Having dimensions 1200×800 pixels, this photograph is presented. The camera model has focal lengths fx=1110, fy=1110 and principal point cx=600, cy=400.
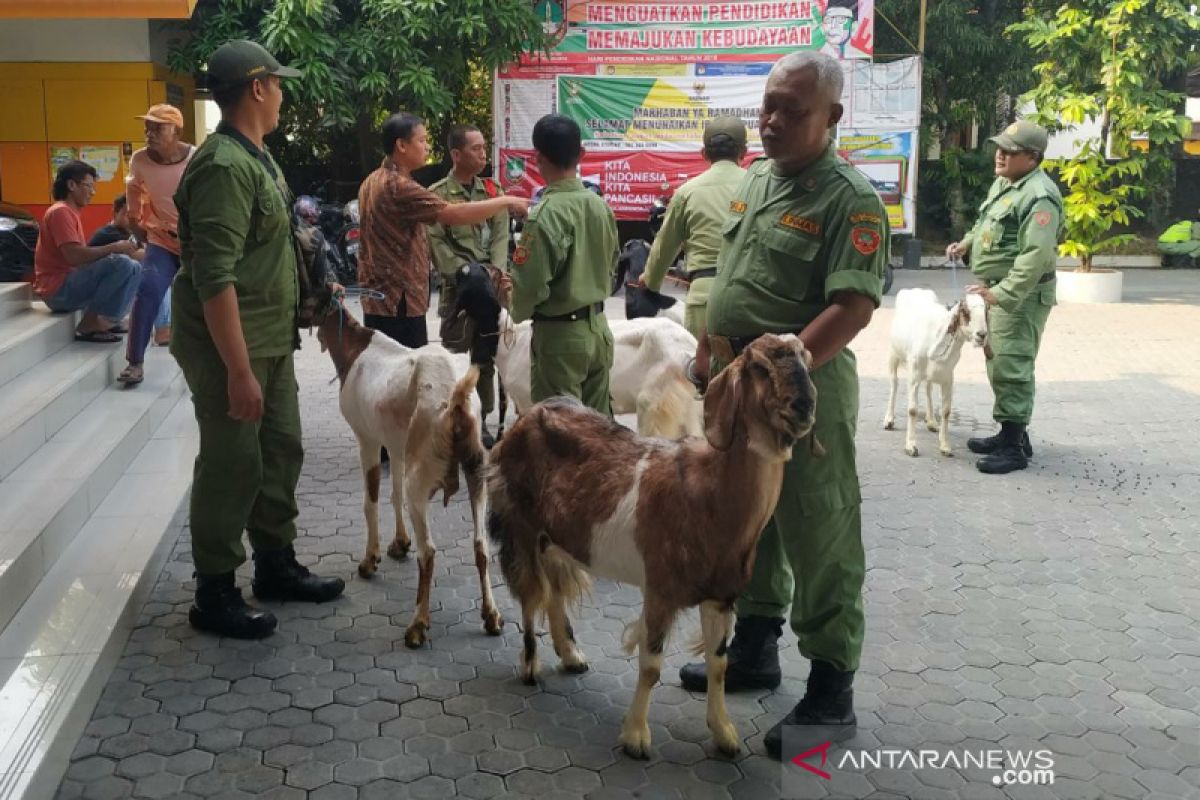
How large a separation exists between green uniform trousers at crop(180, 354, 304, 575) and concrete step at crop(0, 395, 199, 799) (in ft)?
1.54

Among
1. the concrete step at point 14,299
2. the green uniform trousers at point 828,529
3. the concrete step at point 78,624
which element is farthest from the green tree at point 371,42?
the green uniform trousers at point 828,529

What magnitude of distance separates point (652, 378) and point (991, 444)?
2.77 m

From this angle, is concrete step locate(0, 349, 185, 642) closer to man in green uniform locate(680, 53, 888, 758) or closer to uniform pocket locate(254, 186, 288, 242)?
uniform pocket locate(254, 186, 288, 242)

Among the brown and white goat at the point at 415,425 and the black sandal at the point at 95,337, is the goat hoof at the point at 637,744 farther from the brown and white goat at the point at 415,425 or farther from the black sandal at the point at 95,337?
the black sandal at the point at 95,337

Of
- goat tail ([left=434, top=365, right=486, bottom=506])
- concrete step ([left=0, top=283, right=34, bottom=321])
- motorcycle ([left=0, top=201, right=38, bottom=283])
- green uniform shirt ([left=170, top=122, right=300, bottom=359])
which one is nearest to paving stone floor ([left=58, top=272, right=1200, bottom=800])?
goat tail ([left=434, top=365, right=486, bottom=506])

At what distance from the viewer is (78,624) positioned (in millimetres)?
4211

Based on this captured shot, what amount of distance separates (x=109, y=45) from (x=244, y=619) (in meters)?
10.9

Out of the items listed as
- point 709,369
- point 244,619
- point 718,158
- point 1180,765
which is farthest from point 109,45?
point 1180,765

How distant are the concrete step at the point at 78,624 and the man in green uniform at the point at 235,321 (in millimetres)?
399

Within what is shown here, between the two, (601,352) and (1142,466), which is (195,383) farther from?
(1142,466)

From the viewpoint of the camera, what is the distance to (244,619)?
4.40 meters

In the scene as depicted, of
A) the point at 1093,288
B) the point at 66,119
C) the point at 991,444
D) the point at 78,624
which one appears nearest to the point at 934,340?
the point at 991,444

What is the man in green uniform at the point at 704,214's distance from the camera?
559 cm

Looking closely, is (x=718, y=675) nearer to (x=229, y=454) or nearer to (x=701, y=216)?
(x=229, y=454)
